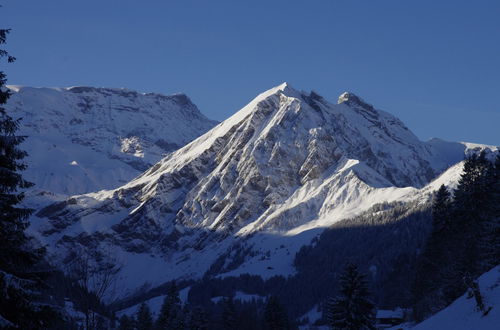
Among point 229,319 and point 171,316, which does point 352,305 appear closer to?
point 229,319

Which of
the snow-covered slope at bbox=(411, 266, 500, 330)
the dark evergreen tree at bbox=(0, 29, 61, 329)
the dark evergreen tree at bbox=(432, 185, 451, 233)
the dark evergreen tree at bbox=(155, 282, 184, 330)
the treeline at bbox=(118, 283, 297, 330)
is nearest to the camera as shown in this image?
the dark evergreen tree at bbox=(0, 29, 61, 329)

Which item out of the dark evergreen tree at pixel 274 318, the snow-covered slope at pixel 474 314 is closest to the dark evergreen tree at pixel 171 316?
the dark evergreen tree at pixel 274 318

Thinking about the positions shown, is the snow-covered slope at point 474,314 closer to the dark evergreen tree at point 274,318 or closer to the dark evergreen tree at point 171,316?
the dark evergreen tree at point 274,318

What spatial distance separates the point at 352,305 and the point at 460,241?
24.7 m

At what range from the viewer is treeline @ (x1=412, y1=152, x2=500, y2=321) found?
57.7 meters

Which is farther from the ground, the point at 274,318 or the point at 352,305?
the point at 352,305

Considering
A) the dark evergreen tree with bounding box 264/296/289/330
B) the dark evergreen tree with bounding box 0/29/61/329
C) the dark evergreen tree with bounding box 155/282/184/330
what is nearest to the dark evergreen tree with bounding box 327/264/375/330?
the dark evergreen tree with bounding box 0/29/61/329

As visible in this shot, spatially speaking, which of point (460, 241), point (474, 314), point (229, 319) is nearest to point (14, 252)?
point (474, 314)

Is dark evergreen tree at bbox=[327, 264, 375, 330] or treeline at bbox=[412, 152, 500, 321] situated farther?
treeline at bbox=[412, 152, 500, 321]

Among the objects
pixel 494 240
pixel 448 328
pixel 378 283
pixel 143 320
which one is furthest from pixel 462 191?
pixel 378 283

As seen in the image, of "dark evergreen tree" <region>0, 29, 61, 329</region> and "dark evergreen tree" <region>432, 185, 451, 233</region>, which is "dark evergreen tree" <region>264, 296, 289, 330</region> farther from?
"dark evergreen tree" <region>0, 29, 61, 329</region>

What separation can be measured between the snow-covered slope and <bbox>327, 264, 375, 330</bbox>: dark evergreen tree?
6679mm

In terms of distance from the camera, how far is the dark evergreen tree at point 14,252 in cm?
2325

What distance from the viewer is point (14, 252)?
2416cm
